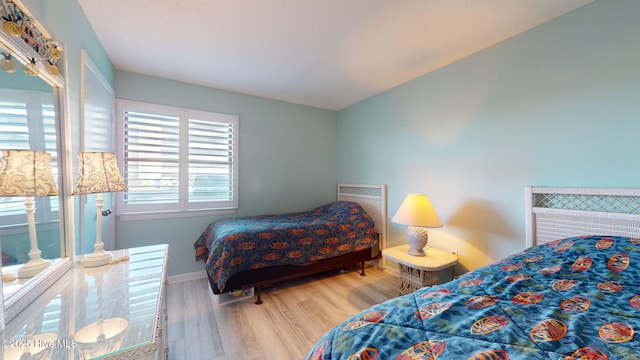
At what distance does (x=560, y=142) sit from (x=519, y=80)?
→ 62 cm

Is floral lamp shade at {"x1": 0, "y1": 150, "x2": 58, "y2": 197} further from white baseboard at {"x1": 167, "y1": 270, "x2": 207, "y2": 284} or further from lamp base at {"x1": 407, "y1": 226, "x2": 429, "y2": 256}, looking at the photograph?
lamp base at {"x1": 407, "y1": 226, "x2": 429, "y2": 256}

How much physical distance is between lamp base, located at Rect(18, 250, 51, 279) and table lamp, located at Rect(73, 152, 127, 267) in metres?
0.27

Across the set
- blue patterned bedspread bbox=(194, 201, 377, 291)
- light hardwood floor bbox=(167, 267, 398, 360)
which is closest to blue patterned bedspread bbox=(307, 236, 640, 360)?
light hardwood floor bbox=(167, 267, 398, 360)

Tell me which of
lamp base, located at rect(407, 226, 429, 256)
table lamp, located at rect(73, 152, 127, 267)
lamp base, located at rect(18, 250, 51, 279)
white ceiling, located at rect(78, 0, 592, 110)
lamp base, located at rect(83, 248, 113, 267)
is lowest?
lamp base, located at rect(407, 226, 429, 256)

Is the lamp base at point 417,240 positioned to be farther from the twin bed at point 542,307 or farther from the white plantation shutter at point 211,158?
the white plantation shutter at point 211,158

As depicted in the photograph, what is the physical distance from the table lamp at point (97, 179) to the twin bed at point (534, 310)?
136 cm

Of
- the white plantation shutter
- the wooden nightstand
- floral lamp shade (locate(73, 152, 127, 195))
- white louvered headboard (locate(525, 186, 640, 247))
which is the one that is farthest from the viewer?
Answer: the white plantation shutter

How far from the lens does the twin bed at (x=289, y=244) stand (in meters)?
2.15

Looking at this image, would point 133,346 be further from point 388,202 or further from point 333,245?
point 388,202

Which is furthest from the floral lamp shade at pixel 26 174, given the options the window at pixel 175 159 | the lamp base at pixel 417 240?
the lamp base at pixel 417 240

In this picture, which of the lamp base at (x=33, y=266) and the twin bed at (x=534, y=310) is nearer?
the twin bed at (x=534, y=310)

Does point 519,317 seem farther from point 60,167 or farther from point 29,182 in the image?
point 60,167

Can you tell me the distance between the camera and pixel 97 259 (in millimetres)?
1290

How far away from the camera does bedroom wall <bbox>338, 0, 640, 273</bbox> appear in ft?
4.89
